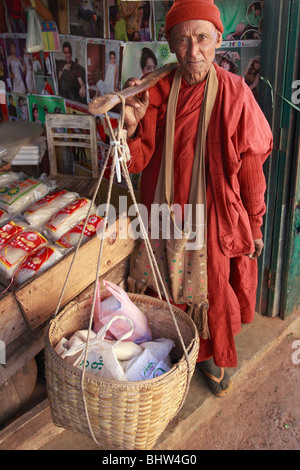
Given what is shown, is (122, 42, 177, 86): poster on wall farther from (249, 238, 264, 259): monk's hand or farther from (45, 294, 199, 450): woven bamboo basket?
(45, 294, 199, 450): woven bamboo basket

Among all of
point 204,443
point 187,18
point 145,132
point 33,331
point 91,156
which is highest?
point 187,18

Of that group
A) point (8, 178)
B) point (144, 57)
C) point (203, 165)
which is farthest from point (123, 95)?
point (8, 178)

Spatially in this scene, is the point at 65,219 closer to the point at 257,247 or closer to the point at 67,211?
the point at 67,211

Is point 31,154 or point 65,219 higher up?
point 31,154

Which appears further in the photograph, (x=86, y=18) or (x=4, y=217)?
(x=86, y=18)

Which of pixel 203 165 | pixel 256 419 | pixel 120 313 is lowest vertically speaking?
pixel 256 419

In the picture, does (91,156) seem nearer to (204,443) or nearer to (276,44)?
(276,44)

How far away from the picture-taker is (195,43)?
1.87 m

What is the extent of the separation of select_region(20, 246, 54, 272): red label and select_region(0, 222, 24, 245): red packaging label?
20cm

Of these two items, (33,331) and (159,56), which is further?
(159,56)

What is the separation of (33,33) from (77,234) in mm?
2125
